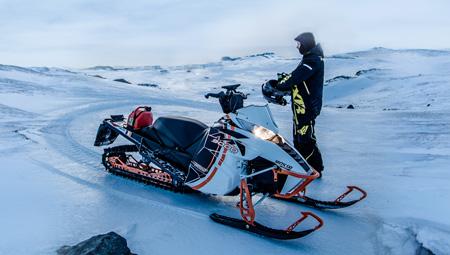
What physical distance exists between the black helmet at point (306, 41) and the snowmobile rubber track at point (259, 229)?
89.5 inches

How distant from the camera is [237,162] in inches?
163

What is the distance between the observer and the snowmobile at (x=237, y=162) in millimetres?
3930

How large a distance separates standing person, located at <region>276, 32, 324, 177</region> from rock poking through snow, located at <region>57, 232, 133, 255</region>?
2.56 metres

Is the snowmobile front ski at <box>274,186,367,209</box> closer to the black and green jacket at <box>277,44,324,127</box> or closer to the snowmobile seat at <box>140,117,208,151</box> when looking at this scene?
the black and green jacket at <box>277,44,324,127</box>

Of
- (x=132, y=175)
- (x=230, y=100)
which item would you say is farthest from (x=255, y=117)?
(x=132, y=175)

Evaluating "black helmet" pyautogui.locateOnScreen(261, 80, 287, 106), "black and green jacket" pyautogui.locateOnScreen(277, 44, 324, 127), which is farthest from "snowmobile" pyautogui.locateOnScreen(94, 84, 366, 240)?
"black and green jacket" pyautogui.locateOnScreen(277, 44, 324, 127)

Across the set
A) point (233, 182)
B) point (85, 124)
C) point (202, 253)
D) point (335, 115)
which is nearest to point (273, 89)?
point (233, 182)

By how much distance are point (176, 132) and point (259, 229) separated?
1589mm

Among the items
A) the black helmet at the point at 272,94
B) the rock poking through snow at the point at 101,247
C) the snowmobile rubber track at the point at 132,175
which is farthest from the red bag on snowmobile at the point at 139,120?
the rock poking through snow at the point at 101,247

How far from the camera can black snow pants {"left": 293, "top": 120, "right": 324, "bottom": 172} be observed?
214 inches

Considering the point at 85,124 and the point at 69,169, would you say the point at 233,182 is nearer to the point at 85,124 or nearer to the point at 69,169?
the point at 69,169

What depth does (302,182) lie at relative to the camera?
394 cm

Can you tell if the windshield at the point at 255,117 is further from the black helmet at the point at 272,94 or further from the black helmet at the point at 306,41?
the black helmet at the point at 306,41

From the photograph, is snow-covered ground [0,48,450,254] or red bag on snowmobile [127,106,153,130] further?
red bag on snowmobile [127,106,153,130]
